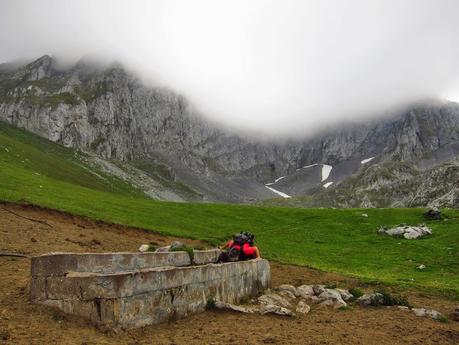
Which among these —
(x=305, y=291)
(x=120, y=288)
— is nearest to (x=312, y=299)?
(x=305, y=291)

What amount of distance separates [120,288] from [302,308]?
37.5 feet

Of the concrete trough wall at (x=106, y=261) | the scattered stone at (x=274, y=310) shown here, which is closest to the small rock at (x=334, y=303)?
the scattered stone at (x=274, y=310)

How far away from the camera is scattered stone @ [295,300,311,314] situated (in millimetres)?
23422

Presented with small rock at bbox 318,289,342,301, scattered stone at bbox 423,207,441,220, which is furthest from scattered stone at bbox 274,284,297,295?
scattered stone at bbox 423,207,441,220

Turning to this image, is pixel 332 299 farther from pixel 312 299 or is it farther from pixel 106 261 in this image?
pixel 106 261

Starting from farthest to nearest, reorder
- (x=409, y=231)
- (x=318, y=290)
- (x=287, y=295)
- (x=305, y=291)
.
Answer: (x=409, y=231)
(x=318, y=290)
(x=305, y=291)
(x=287, y=295)

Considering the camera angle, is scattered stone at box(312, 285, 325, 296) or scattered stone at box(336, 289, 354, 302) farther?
scattered stone at box(312, 285, 325, 296)

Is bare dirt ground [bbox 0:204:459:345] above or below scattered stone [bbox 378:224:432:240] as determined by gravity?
below

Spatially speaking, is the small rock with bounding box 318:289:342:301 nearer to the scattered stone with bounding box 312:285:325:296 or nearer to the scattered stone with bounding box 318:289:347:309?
the scattered stone with bounding box 318:289:347:309

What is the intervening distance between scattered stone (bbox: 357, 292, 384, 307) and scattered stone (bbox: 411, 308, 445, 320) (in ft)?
6.65

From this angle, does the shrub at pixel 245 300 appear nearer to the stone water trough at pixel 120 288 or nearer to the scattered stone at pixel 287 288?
the stone water trough at pixel 120 288

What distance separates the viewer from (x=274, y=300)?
81.7ft

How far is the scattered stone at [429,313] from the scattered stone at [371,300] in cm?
203

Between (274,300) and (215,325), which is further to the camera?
(274,300)
